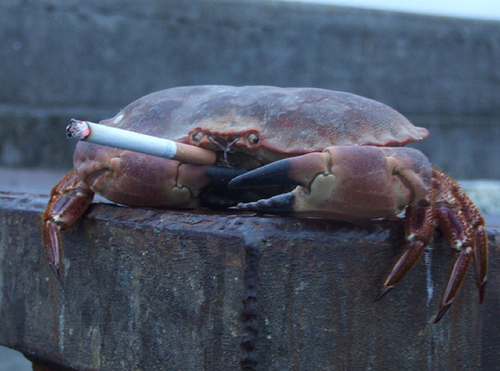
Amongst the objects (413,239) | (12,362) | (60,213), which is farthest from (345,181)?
(12,362)

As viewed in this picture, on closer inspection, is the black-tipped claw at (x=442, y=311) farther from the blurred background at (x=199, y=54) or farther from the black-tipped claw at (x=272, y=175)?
the blurred background at (x=199, y=54)

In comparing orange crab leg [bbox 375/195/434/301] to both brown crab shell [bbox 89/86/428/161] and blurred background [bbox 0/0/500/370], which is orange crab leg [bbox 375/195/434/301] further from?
blurred background [bbox 0/0/500/370]

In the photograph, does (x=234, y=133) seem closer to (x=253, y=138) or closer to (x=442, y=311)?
(x=253, y=138)

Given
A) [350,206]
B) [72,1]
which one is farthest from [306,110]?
[72,1]

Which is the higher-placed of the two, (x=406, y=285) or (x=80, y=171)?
(x=80, y=171)

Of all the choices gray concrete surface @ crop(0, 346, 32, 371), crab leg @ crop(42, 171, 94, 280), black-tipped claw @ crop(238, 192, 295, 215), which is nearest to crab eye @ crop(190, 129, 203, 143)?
black-tipped claw @ crop(238, 192, 295, 215)

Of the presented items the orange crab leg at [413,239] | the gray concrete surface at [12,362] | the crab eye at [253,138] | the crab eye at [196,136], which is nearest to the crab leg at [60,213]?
the crab eye at [196,136]

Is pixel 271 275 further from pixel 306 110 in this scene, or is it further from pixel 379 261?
pixel 306 110
